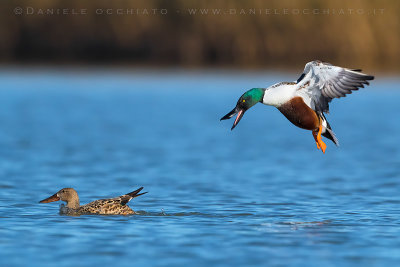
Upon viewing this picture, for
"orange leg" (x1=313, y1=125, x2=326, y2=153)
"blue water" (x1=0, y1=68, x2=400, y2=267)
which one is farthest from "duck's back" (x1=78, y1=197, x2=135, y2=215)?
"orange leg" (x1=313, y1=125, x2=326, y2=153)

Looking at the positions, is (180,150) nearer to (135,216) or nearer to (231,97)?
(135,216)

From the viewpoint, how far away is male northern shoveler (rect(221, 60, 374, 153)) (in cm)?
959

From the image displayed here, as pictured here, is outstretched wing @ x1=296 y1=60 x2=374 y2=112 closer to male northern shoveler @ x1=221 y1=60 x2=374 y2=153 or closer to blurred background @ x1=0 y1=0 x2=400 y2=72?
male northern shoveler @ x1=221 y1=60 x2=374 y2=153

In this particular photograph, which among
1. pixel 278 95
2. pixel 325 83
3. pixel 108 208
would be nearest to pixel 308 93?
pixel 325 83

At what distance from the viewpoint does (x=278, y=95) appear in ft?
31.4

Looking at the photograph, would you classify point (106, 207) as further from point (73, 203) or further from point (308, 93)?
point (308, 93)

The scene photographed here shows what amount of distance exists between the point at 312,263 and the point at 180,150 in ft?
32.5

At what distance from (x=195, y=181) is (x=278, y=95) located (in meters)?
4.02

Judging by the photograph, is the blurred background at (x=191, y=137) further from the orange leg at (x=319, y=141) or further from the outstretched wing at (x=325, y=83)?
the outstretched wing at (x=325, y=83)

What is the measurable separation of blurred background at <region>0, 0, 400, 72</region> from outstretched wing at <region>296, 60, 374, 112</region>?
21926 mm

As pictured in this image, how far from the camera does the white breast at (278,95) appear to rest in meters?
9.57

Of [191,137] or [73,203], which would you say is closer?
[73,203]

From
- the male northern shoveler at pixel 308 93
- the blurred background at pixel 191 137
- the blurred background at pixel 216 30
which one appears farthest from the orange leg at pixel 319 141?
the blurred background at pixel 216 30

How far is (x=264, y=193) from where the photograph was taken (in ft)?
40.0
